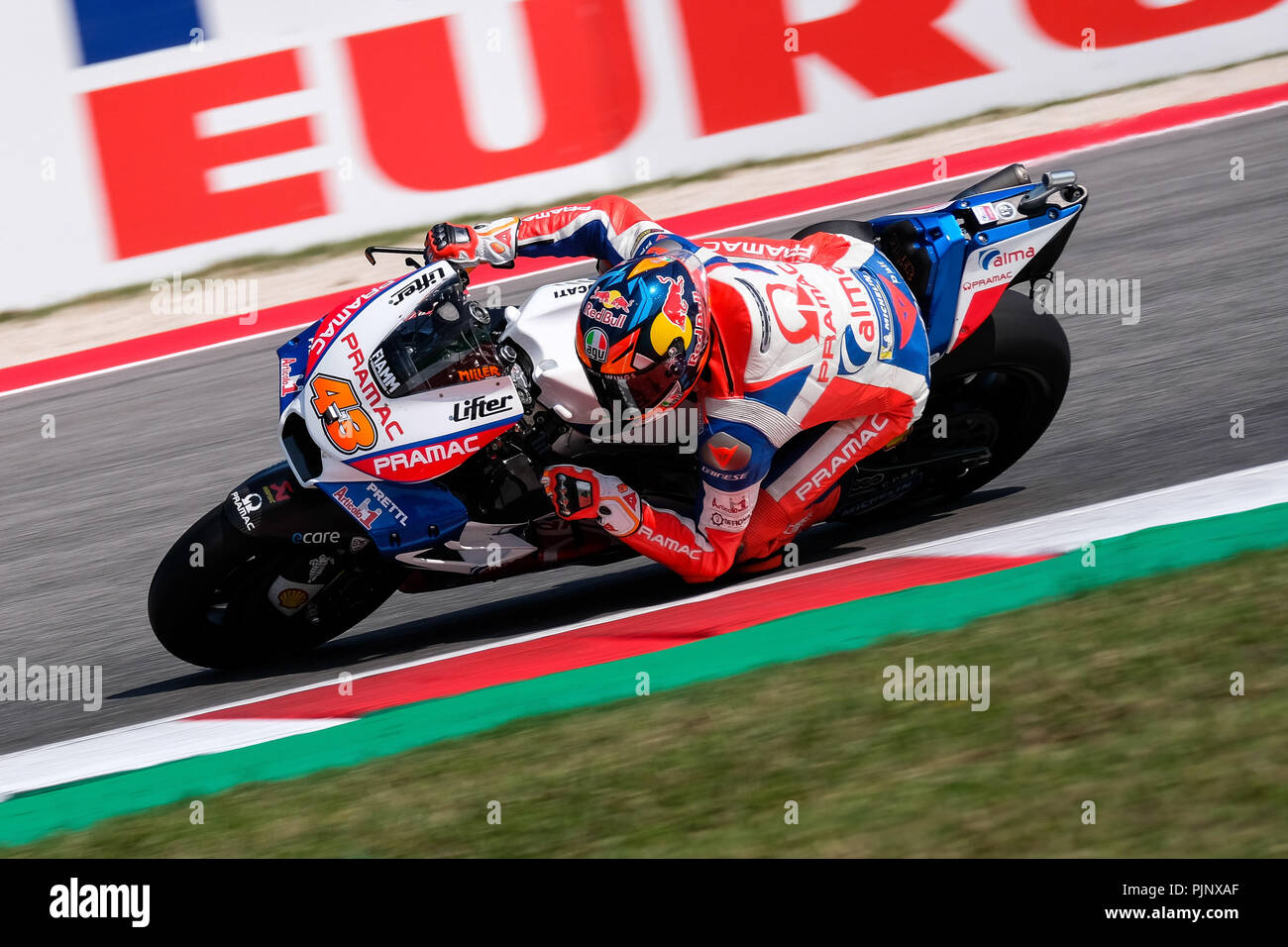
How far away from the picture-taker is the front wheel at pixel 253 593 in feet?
15.9

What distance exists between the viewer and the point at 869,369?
507 cm

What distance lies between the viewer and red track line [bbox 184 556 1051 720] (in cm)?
496

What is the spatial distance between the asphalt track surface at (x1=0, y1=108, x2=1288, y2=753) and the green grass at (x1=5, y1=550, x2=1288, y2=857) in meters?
1.13

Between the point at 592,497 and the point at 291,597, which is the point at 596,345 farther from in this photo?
the point at 291,597

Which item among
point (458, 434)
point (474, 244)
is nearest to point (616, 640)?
point (458, 434)

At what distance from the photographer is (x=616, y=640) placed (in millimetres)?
5168

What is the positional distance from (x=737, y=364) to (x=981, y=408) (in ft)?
4.41

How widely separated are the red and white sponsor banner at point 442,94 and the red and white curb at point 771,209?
59 centimetres

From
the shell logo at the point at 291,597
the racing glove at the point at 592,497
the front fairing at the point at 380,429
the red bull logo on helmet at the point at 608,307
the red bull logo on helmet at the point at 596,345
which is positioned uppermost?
the red bull logo on helmet at the point at 608,307

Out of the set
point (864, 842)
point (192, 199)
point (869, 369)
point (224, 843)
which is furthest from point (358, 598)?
point (192, 199)

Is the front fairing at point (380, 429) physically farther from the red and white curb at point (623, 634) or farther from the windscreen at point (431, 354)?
the red and white curb at point (623, 634)

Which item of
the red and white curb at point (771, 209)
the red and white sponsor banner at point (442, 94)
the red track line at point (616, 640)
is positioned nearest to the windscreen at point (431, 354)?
the red track line at point (616, 640)
